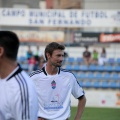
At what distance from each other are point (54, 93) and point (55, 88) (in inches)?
2.8

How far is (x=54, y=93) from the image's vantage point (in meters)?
6.47

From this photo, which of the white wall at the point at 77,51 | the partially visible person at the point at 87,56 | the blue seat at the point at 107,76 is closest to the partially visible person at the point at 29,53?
the white wall at the point at 77,51

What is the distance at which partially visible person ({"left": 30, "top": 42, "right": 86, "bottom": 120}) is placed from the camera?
6.45 metres

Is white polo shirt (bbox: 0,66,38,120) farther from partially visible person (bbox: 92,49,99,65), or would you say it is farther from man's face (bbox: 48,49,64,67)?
partially visible person (bbox: 92,49,99,65)

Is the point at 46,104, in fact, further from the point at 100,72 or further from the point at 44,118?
the point at 100,72

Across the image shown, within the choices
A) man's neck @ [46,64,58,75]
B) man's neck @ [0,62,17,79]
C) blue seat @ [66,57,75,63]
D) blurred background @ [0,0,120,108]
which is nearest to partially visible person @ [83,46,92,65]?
blurred background @ [0,0,120,108]

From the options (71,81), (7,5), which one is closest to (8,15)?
(7,5)

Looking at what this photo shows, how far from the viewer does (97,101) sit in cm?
2294

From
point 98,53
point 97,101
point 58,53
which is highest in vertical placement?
point 58,53

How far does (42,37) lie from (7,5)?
4508 mm

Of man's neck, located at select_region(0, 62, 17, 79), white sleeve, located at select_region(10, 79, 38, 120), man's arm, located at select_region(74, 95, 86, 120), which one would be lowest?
man's arm, located at select_region(74, 95, 86, 120)

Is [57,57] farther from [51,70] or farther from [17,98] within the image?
[17,98]

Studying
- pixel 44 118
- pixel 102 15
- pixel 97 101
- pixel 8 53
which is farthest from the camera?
pixel 102 15

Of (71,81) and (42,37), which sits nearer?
(71,81)
